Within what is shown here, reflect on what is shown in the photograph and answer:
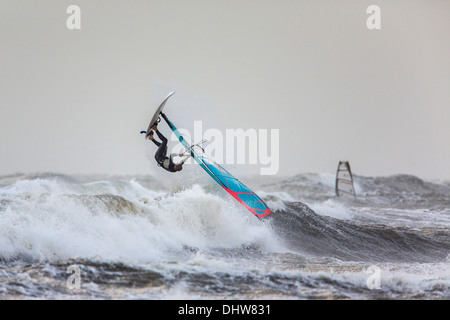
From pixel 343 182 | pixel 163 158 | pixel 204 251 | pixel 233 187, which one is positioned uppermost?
pixel 163 158

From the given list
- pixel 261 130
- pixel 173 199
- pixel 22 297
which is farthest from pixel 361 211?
pixel 22 297

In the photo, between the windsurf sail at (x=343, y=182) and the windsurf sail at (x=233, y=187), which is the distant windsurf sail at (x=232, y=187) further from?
the windsurf sail at (x=343, y=182)

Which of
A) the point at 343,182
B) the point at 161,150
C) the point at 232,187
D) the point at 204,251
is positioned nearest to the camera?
the point at 161,150

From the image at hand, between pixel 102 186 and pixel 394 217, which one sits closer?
pixel 394 217

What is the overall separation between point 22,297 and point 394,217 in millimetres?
7061

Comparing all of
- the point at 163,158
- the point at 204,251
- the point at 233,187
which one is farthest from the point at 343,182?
the point at 163,158

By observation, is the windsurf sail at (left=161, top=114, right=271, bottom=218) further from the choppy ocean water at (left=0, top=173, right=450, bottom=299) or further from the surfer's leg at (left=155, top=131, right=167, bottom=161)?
the surfer's leg at (left=155, top=131, right=167, bottom=161)

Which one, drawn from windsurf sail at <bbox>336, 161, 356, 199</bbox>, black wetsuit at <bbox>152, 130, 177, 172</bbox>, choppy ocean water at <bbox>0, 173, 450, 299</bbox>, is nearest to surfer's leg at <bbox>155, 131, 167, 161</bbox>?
black wetsuit at <bbox>152, 130, 177, 172</bbox>

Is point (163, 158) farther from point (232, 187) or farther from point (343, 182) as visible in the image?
point (343, 182)
